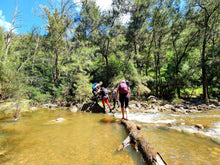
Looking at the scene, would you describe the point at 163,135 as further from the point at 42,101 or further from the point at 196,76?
the point at 196,76

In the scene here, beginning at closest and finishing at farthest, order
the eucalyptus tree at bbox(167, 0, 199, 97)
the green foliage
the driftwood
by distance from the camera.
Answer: the driftwood
the green foliage
the eucalyptus tree at bbox(167, 0, 199, 97)

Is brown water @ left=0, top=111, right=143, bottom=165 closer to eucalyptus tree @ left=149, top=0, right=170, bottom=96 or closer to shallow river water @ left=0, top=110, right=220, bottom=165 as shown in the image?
shallow river water @ left=0, top=110, right=220, bottom=165

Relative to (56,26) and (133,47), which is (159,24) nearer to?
(133,47)

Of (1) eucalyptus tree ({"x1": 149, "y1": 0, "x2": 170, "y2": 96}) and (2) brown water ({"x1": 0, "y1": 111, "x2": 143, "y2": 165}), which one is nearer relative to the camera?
(2) brown water ({"x1": 0, "y1": 111, "x2": 143, "y2": 165})

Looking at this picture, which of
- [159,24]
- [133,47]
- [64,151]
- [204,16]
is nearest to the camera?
[64,151]

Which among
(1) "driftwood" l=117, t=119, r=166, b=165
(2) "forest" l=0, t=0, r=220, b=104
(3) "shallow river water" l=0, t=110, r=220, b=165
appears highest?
(2) "forest" l=0, t=0, r=220, b=104

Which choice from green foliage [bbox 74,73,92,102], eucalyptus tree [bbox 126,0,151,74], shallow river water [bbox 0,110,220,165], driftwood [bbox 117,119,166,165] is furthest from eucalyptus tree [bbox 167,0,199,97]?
driftwood [bbox 117,119,166,165]

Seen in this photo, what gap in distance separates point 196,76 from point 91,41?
18925 millimetres

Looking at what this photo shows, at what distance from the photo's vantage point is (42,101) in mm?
12766

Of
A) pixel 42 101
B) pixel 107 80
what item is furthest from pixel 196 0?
pixel 42 101

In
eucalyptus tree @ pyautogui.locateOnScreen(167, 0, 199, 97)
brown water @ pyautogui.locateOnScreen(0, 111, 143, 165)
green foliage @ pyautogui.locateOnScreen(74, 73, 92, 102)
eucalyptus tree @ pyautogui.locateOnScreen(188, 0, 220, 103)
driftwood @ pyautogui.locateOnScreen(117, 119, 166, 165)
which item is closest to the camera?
driftwood @ pyautogui.locateOnScreen(117, 119, 166, 165)

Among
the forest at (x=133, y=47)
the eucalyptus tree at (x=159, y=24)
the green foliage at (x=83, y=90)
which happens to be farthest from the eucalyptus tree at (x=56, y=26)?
the eucalyptus tree at (x=159, y=24)

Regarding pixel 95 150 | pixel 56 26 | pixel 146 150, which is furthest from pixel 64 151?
pixel 56 26

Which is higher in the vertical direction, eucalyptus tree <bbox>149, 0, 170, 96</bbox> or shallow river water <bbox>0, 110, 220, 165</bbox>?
eucalyptus tree <bbox>149, 0, 170, 96</bbox>
